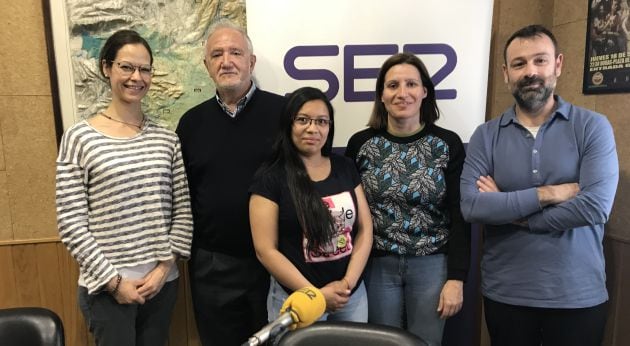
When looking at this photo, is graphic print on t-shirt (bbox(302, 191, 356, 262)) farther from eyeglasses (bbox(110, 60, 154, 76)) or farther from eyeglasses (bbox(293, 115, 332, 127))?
eyeglasses (bbox(110, 60, 154, 76))

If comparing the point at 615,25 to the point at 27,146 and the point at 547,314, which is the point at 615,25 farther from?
the point at 27,146

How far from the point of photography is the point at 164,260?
1.61m

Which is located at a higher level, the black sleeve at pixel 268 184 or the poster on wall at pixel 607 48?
the poster on wall at pixel 607 48

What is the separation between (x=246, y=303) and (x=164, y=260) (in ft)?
1.41

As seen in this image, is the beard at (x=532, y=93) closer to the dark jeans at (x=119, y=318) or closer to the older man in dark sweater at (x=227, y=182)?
the older man in dark sweater at (x=227, y=182)

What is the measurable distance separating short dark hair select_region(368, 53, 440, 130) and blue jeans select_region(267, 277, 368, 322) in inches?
27.3

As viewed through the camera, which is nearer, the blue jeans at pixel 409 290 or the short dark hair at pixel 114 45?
the short dark hair at pixel 114 45

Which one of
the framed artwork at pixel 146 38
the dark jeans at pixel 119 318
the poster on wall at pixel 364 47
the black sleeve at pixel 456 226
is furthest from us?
the poster on wall at pixel 364 47

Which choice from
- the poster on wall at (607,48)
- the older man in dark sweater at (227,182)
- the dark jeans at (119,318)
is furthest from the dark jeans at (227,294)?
the poster on wall at (607,48)

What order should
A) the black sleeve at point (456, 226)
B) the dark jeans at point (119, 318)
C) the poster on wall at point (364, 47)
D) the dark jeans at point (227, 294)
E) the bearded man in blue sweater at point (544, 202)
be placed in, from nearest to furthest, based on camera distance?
the bearded man in blue sweater at point (544, 202)
the dark jeans at point (119, 318)
the black sleeve at point (456, 226)
the dark jeans at point (227, 294)
the poster on wall at point (364, 47)

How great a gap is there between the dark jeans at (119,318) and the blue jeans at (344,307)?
0.44m

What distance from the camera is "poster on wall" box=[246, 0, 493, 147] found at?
A: 6.73 feet

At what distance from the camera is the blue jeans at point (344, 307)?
1567mm

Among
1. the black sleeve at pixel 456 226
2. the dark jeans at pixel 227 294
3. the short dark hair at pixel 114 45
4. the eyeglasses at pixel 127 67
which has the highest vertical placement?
the short dark hair at pixel 114 45
